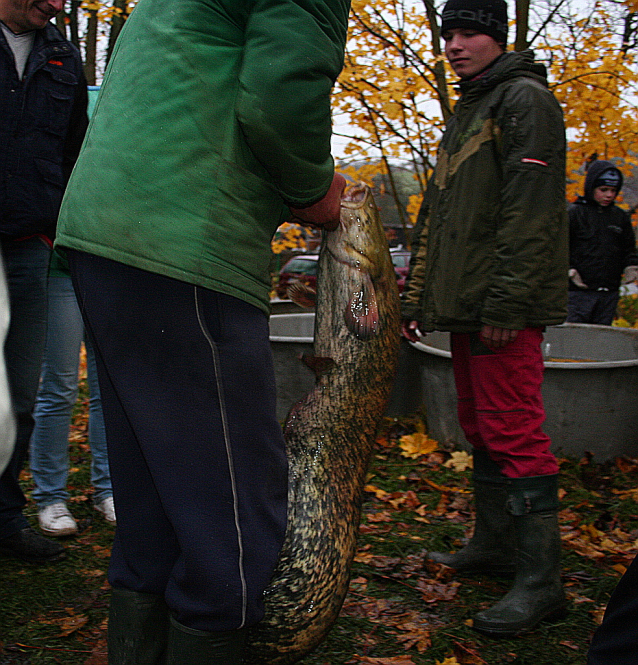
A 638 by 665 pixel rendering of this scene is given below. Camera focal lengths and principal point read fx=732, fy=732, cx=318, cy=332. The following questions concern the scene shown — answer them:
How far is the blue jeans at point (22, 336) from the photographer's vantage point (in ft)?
10.5

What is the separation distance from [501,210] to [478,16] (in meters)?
0.80

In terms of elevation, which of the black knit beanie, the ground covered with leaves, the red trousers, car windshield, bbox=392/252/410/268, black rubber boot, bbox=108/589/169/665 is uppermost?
the black knit beanie

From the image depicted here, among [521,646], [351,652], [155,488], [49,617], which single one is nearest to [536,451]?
[521,646]

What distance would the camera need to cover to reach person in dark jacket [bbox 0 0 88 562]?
10.1 feet

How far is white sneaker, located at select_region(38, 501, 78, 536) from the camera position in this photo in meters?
3.60

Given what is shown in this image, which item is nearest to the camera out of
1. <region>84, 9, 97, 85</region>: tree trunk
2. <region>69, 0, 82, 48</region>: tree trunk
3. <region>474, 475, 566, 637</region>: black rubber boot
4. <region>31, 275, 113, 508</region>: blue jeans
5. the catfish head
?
the catfish head

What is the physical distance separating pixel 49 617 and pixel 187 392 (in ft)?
5.94

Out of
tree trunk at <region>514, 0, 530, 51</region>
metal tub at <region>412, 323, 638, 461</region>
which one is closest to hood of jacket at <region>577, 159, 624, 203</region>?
tree trunk at <region>514, 0, 530, 51</region>

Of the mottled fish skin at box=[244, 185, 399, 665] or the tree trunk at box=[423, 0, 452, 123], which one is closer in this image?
the mottled fish skin at box=[244, 185, 399, 665]

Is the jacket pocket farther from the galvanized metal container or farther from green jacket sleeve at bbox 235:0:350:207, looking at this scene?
green jacket sleeve at bbox 235:0:350:207

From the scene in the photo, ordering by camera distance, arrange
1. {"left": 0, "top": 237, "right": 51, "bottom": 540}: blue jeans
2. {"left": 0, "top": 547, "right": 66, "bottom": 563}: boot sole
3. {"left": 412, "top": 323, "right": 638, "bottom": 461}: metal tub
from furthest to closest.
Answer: {"left": 412, "top": 323, "right": 638, "bottom": 461}: metal tub, {"left": 0, "top": 547, "right": 66, "bottom": 563}: boot sole, {"left": 0, "top": 237, "right": 51, "bottom": 540}: blue jeans

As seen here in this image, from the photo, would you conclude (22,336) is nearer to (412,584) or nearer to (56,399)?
(56,399)

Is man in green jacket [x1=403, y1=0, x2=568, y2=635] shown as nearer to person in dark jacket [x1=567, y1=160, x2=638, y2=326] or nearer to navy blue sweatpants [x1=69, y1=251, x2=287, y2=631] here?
navy blue sweatpants [x1=69, y1=251, x2=287, y2=631]

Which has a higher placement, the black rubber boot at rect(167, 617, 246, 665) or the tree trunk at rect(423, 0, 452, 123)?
the tree trunk at rect(423, 0, 452, 123)
